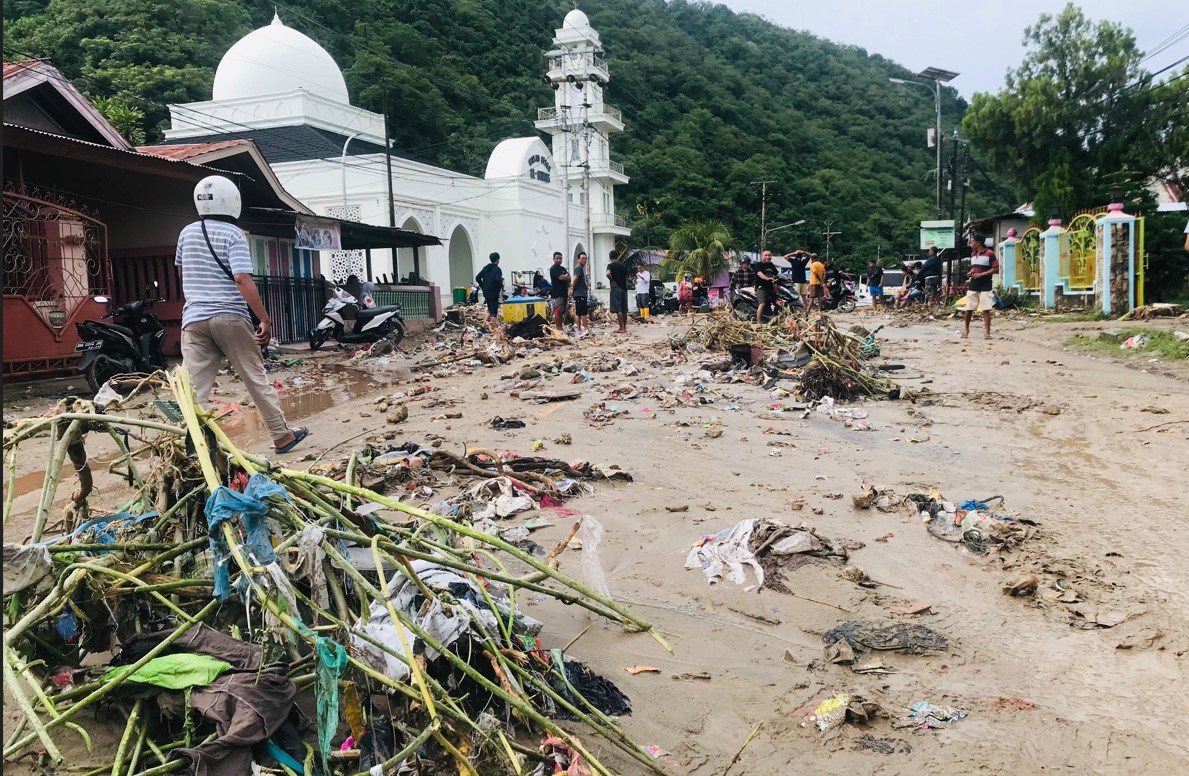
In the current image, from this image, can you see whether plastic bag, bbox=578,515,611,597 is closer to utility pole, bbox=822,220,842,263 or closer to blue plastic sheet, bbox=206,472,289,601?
blue plastic sheet, bbox=206,472,289,601

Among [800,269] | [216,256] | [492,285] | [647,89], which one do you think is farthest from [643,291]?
[647,89]

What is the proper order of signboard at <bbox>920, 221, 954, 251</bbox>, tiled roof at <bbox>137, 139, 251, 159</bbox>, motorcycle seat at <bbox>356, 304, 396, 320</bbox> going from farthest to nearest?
1. signboard at <bbox>920, 221, 954, 251</bbox>
2. motorcycle seat at <bbox>356, 304, 396, 320</bbox>
3. tiled roof at <bbox>137, 139, 251, 159</bbox>

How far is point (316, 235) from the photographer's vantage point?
17.1 metres

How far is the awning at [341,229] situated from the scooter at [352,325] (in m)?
2.24

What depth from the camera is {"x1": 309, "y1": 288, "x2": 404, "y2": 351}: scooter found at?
47.3 ft

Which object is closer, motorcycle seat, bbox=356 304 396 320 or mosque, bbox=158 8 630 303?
motorcycle seat, bbox=356 304 396 320

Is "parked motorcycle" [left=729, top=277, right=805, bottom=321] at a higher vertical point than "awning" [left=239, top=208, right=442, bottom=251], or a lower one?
lower

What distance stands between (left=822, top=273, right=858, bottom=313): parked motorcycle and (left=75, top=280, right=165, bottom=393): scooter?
17.5 meters

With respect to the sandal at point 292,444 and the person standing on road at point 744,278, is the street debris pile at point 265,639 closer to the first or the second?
the sandal at point 292,444

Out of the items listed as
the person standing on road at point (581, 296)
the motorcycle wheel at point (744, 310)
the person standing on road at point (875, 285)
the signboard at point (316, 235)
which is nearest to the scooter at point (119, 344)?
the signboard at point (316, 235)

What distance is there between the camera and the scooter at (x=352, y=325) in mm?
14430

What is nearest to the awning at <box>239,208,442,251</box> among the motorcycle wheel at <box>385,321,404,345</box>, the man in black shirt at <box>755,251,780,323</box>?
the motorcycle wheel at <box>385,321,404,345</box>

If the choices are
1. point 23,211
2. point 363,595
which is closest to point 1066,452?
point 363,595

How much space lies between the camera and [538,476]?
468cm
